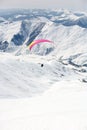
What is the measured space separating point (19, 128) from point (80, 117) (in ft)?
15.9

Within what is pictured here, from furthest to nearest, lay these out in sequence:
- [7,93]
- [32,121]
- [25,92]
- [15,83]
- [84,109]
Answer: [15,83], [25,92], [7,93], [84,109], [32,121]

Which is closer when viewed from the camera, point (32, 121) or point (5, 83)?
point (32, 121)

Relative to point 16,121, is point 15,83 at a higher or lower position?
lower

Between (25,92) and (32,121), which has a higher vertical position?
(32,121)

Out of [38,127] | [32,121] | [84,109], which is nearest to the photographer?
[38,127]

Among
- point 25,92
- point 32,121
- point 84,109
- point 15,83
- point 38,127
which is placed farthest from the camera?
point 15,83

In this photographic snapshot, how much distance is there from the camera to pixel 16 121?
25.8 meters

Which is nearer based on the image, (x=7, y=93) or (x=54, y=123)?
(x=54, y=123)

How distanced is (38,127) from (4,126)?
3786 mm

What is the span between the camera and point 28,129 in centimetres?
2317

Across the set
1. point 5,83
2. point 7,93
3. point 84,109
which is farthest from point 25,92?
point 84,109

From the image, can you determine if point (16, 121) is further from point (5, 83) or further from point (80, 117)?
point (5, 83)

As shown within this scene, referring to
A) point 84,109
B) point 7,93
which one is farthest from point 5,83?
point 84,109

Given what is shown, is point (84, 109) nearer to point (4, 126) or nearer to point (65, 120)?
point (65, 120)
